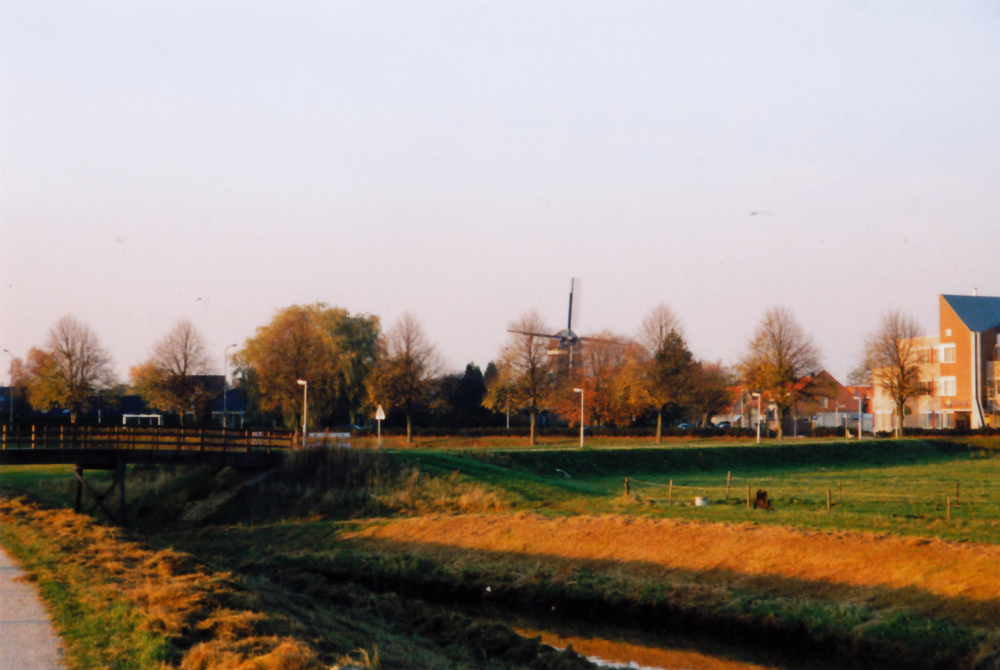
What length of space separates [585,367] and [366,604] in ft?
217

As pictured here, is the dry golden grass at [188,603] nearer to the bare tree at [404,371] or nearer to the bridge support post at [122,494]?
the bridge support post at [122,494]

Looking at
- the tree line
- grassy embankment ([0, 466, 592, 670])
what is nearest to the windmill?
the tree line

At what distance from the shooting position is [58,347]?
230 feet

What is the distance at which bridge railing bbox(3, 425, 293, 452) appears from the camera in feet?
108

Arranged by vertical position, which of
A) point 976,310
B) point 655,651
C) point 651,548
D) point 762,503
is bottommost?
point 655,651

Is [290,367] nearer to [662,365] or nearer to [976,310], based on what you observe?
[662,365]

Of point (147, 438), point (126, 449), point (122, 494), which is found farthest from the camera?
point (147, 438)

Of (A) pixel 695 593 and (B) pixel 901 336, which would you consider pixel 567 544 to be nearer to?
(A) pixel 695 593

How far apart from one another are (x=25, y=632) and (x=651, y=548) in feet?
48.1

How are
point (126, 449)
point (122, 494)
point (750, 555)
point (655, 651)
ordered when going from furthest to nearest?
point (126, 449), point (122, 494), point (750, 555), point (655, 651)

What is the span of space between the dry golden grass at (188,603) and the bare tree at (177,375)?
50.1 m

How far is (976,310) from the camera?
78375mm

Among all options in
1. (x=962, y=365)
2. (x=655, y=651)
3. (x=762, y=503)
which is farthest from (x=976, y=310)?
(x=655, y=651)

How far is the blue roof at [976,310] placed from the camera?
76.4 meters
